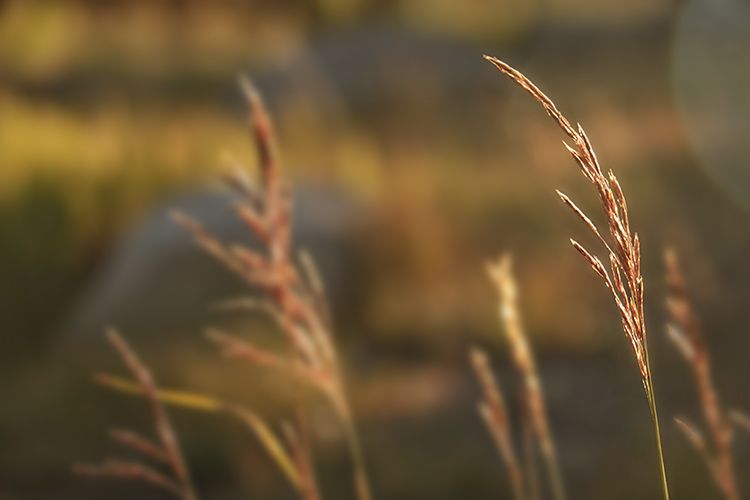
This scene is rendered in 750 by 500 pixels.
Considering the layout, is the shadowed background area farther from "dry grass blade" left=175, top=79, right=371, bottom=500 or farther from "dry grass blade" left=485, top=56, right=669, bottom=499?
"dry grass blade" left=485, top=56, right=669, bottom=499

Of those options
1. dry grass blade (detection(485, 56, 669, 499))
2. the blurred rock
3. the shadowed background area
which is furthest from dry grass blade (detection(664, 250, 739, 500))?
the blurred rock

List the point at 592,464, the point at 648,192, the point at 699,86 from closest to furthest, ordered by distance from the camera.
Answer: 1. the point at 592,464
2. the point at 648,192
3. the point at 699,86

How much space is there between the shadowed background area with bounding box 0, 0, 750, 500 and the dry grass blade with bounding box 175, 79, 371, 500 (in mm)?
2154

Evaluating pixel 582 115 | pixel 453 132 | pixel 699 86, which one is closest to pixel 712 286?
pixel 453 132

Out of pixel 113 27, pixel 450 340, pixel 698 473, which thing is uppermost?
pixel 113 27

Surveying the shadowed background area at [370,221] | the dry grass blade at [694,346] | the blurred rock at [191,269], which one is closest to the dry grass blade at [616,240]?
the dry grass blade at [694,346]

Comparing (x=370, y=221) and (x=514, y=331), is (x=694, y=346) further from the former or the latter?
(x=370, y=221)

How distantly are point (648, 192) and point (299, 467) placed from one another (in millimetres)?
7405

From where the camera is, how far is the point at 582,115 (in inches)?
386

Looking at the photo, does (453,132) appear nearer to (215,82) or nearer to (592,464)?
(215,82)

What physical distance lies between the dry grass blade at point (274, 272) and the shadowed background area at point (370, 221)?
215 centimetres

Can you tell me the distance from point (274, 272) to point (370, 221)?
16.6 ft

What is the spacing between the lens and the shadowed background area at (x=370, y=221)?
14.8 ft

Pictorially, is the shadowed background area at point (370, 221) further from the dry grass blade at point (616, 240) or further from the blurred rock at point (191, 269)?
the dry grass blade at point (616, 240)
